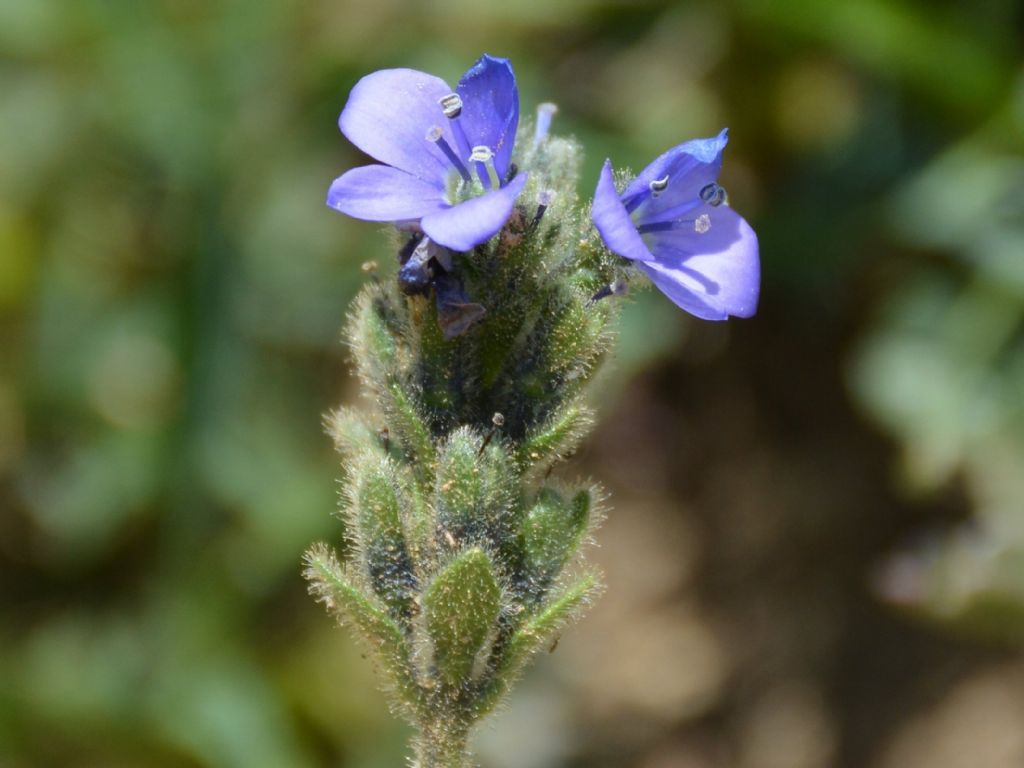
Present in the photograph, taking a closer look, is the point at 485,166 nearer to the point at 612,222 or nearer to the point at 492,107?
the point at 492,107

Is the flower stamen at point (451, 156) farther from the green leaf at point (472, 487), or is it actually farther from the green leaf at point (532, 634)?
the green leaf at point (532, 634)

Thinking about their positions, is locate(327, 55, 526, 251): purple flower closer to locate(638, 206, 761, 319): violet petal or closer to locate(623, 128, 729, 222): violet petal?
locate(623, 128, 729, 222): violet petal

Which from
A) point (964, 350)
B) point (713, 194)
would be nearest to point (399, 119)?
point (713, 194)

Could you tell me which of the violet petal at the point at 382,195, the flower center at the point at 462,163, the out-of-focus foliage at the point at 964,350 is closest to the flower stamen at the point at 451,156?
the flower center at the point at 462,163

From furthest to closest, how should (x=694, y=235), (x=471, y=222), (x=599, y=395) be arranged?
(x=599, y=395)
(x=694, y=235)
(x=471, y=222)

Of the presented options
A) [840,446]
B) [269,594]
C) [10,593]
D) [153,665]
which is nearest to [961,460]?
[840,446]

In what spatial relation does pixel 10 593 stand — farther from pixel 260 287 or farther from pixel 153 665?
pixel 260 287

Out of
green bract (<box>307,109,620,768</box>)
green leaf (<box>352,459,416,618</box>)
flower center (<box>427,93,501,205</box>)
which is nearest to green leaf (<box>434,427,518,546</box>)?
green bract (<box>307,109,620,768</box>)
